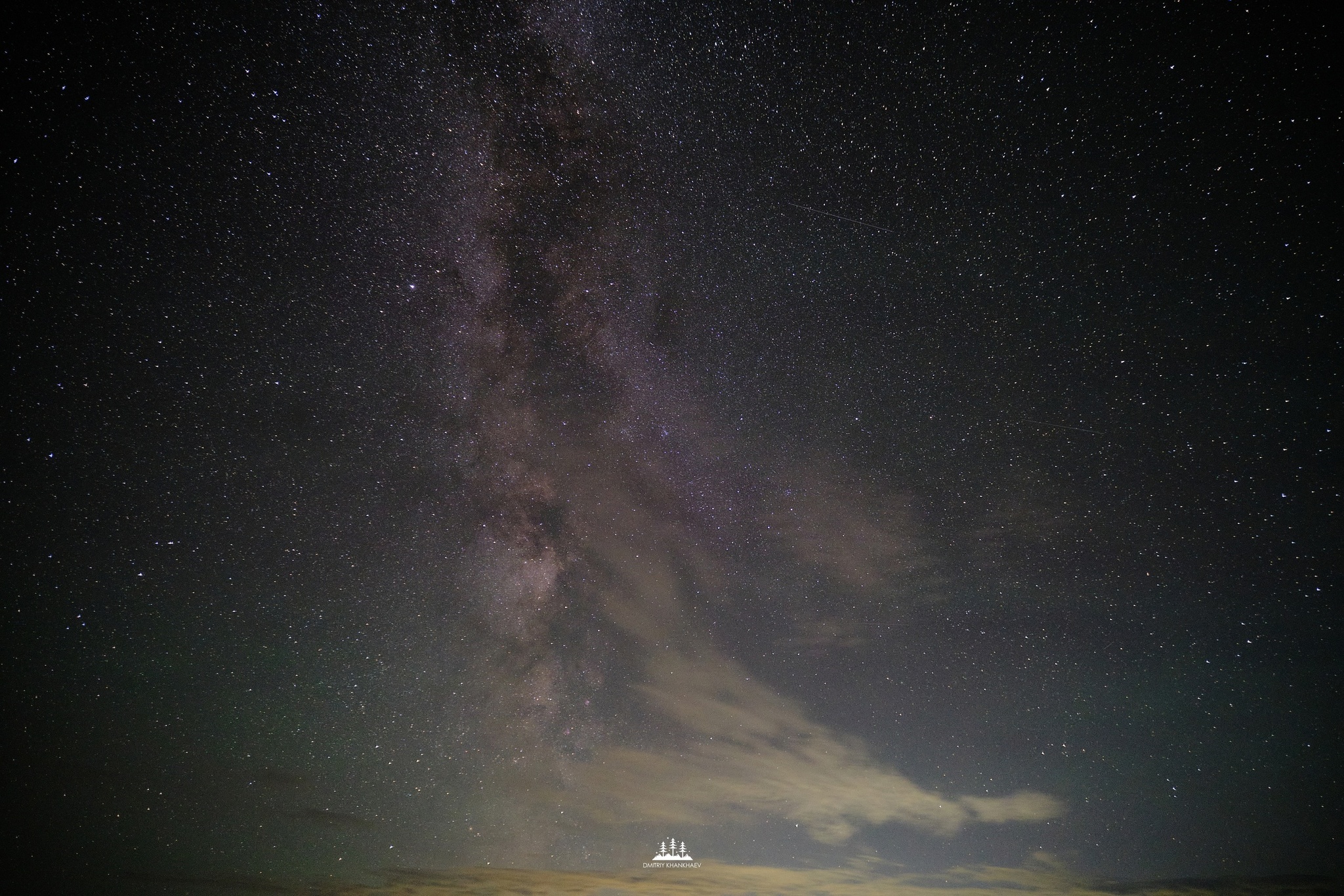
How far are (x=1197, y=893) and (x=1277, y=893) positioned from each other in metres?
6.92

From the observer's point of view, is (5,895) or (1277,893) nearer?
(5,895)

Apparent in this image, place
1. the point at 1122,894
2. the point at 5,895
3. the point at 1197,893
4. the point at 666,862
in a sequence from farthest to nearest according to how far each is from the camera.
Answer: the point at 1197,893, the point at 1122,894, the point at 5,895, the point at 666,862

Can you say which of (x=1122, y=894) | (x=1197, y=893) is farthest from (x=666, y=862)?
(x=1197, y=893)

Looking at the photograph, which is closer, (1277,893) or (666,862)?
(666,862)

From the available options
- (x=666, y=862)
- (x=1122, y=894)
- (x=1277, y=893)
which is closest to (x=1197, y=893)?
(x=1277, y=893)

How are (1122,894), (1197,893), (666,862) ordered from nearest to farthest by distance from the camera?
(666,862), (1122,894), (1197,893)

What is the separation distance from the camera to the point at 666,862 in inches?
915

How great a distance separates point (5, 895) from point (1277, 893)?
6710 centimetres

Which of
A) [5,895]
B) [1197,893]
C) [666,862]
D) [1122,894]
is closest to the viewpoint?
[666,862]

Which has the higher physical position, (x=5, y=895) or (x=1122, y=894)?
(x=1122, y=894)

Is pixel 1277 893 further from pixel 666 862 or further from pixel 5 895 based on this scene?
pixel 5 895

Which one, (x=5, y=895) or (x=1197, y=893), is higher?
(x=1197, y=893)

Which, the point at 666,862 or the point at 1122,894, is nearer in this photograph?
the point at 666,862

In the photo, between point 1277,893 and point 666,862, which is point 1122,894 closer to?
point 1277,893
